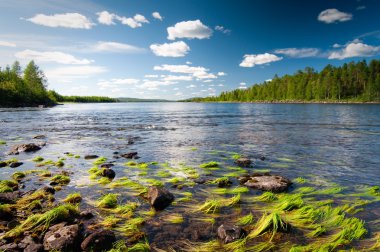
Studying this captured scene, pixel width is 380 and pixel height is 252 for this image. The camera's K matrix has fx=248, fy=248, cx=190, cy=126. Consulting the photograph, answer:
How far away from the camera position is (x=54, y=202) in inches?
394

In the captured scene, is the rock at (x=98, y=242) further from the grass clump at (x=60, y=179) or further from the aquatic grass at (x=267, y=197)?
the grass clump at (x=60, y=179)

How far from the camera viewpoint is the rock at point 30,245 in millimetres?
6453

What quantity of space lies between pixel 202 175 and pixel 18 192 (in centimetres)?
881

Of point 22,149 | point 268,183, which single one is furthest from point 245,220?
point 22,149

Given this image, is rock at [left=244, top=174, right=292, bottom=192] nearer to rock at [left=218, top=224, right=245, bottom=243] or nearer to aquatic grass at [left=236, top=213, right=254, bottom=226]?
aquatic grass at [left=236, top=213, right=254, bottom=226]

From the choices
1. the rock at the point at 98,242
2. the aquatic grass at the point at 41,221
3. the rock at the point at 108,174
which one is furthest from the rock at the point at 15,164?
the rock at the point at 98,242

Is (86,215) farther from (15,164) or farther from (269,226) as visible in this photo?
(15,164)

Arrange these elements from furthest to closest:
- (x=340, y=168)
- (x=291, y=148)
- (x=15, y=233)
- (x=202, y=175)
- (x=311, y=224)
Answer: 1. (x=291, y=148)
2. (x=340, y=168)
3. (x=202, y=175)
4. (x=311, y=224)
5. (x=15, y=233)

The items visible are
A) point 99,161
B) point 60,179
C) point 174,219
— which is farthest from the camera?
point 99,161

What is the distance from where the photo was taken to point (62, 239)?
6773 millimetres

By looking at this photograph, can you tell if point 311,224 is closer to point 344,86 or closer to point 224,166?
point 224,166

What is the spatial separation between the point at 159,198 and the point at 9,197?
Answer: 6083mm

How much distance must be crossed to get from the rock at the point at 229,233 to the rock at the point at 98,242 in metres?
3.23

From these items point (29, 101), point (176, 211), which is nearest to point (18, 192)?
point (176, 211)
